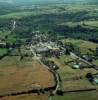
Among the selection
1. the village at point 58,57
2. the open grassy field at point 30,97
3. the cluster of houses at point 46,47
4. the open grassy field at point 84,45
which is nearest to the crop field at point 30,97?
the open grassy field at point 30,97

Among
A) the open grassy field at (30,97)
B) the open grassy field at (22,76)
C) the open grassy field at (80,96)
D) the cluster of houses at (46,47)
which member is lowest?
the cluster of houses at (46,47)

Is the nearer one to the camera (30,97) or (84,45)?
(30,97)

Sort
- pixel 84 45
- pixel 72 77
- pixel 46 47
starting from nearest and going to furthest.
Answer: pixel 72 77
pixel 46 47
pixel 84 45

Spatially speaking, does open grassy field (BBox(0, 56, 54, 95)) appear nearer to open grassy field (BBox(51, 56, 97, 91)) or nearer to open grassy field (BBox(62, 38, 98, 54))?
open grassy field (BBox(51, 56, 97, 91))

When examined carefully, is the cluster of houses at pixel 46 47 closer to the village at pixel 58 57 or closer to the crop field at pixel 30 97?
the village at pixel 58 57

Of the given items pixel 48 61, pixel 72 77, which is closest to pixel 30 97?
pixel 72 77

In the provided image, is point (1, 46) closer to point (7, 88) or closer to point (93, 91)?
point (7, 88)

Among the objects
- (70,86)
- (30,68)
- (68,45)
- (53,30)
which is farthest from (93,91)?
(53,30)

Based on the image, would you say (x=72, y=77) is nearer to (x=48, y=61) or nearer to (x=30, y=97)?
(x=30, y=97)
